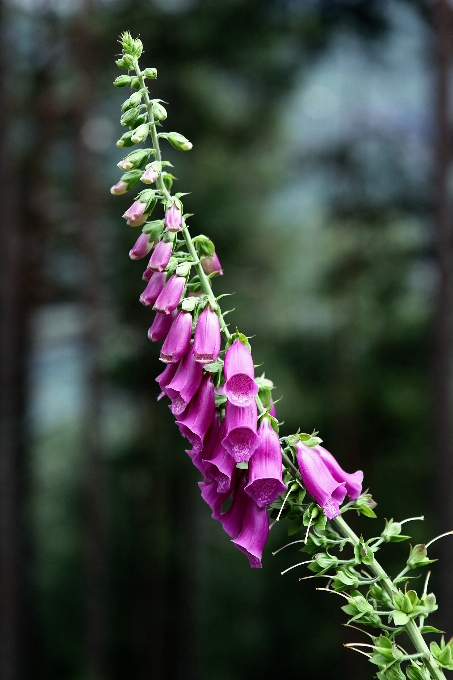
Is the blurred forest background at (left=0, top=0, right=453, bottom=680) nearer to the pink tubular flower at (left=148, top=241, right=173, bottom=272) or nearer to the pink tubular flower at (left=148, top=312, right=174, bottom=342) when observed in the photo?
the pink tubular flower at (left=148, top=312, right=174, bottom=342)

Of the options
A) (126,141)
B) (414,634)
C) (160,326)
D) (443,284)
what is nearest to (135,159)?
(126,141)

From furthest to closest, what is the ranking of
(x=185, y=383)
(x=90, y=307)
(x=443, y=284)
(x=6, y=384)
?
(x=90, y=307)
(x=6, y=384)
(x=443, y=284)
(x=185, y=383)

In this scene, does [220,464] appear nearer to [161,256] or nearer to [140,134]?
[161,256]

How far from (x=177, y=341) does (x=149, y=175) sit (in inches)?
10.3

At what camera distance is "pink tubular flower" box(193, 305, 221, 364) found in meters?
1.11

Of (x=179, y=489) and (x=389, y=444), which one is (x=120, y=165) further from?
(x=179, y=489)

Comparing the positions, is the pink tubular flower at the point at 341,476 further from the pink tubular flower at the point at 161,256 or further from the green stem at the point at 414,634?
the pink tubular flower at the point at 161,256

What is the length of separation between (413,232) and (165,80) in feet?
17.2

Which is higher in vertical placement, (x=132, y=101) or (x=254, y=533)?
(x=132, y=101)

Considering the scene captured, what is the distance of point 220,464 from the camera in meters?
1.11

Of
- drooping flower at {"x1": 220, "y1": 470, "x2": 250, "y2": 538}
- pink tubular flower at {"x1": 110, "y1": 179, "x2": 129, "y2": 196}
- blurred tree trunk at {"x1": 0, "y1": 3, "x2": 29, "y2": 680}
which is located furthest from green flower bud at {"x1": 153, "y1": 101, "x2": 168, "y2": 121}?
blurred tree trunk at {"x1": 0, "y1": 3, "x2": 29, "y2": 680}

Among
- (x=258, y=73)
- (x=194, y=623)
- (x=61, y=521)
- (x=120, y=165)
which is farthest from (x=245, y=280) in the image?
(x=120, y=165)

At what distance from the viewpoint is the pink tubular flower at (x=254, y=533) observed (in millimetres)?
1121

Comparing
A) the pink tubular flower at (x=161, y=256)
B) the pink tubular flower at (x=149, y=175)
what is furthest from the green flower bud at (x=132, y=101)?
the pink tubular flower at (x=161, y=256)
